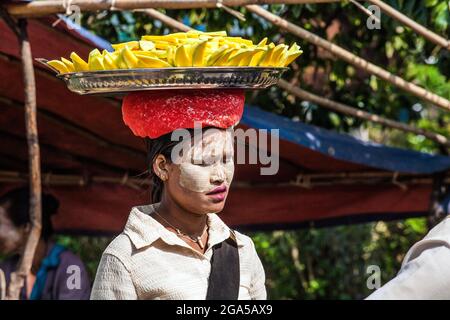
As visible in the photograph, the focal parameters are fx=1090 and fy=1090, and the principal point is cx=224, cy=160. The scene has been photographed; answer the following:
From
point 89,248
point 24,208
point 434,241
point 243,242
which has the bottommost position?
point 434,241

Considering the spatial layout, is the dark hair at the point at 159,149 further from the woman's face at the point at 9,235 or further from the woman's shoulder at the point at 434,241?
the woman's face at the point at 9,235

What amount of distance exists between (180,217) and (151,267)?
0.22 m

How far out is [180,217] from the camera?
126 inches

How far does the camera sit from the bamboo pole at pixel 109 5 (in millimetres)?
4242

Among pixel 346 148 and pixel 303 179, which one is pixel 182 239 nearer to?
pixel 346 148

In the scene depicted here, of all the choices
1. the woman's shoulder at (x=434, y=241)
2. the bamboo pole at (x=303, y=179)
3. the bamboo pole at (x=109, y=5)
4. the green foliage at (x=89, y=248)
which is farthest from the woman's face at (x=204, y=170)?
the green foliage at (x=89, y=248)

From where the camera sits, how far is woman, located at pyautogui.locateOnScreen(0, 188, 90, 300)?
5.70 meters

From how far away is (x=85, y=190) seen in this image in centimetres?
667

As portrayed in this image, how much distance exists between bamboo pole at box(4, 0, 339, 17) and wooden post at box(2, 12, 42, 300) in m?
0.09

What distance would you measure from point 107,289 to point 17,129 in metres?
3.16

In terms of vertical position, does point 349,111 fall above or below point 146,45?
above

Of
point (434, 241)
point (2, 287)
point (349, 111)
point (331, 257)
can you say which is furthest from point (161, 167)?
point (331, 257)

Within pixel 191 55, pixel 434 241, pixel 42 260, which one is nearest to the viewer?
pixel 434 241
